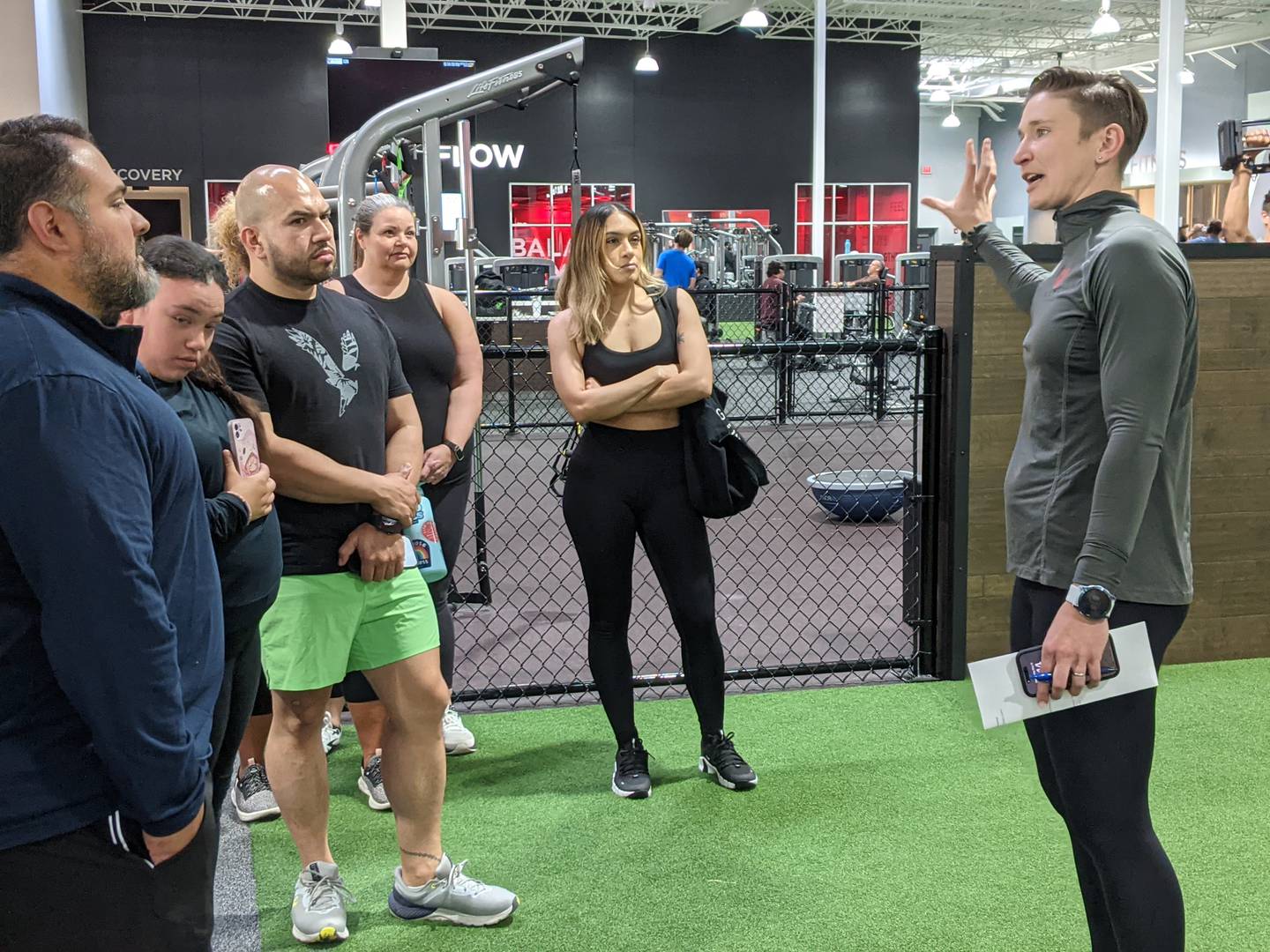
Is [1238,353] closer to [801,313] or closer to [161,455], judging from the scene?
[161,455]

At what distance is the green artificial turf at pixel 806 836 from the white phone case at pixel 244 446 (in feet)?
3.73

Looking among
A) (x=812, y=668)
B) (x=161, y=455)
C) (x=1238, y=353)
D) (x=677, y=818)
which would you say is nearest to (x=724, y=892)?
(x=677, y=818)

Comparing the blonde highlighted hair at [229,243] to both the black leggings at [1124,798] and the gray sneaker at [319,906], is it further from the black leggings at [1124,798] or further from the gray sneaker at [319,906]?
the black leggings at [1124,798]

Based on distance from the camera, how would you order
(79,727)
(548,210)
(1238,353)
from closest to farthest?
(79,727)
(1238,353)
(548,210)

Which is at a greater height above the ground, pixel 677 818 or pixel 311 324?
pixel 311 324

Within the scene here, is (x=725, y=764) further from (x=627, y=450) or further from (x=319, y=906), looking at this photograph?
(x=319, y=906)

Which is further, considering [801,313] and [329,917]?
[801,313]

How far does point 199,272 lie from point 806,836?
6.21 ft

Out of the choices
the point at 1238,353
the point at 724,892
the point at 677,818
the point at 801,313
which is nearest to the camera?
the point at 724,892

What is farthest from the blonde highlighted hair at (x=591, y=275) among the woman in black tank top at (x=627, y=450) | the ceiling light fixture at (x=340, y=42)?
the ceiling light fixture at (x=340, y=42)

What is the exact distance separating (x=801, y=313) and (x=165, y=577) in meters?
11.4

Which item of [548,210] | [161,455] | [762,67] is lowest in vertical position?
[161,455]

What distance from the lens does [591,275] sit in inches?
117

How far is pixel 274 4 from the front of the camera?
19.0 meters
